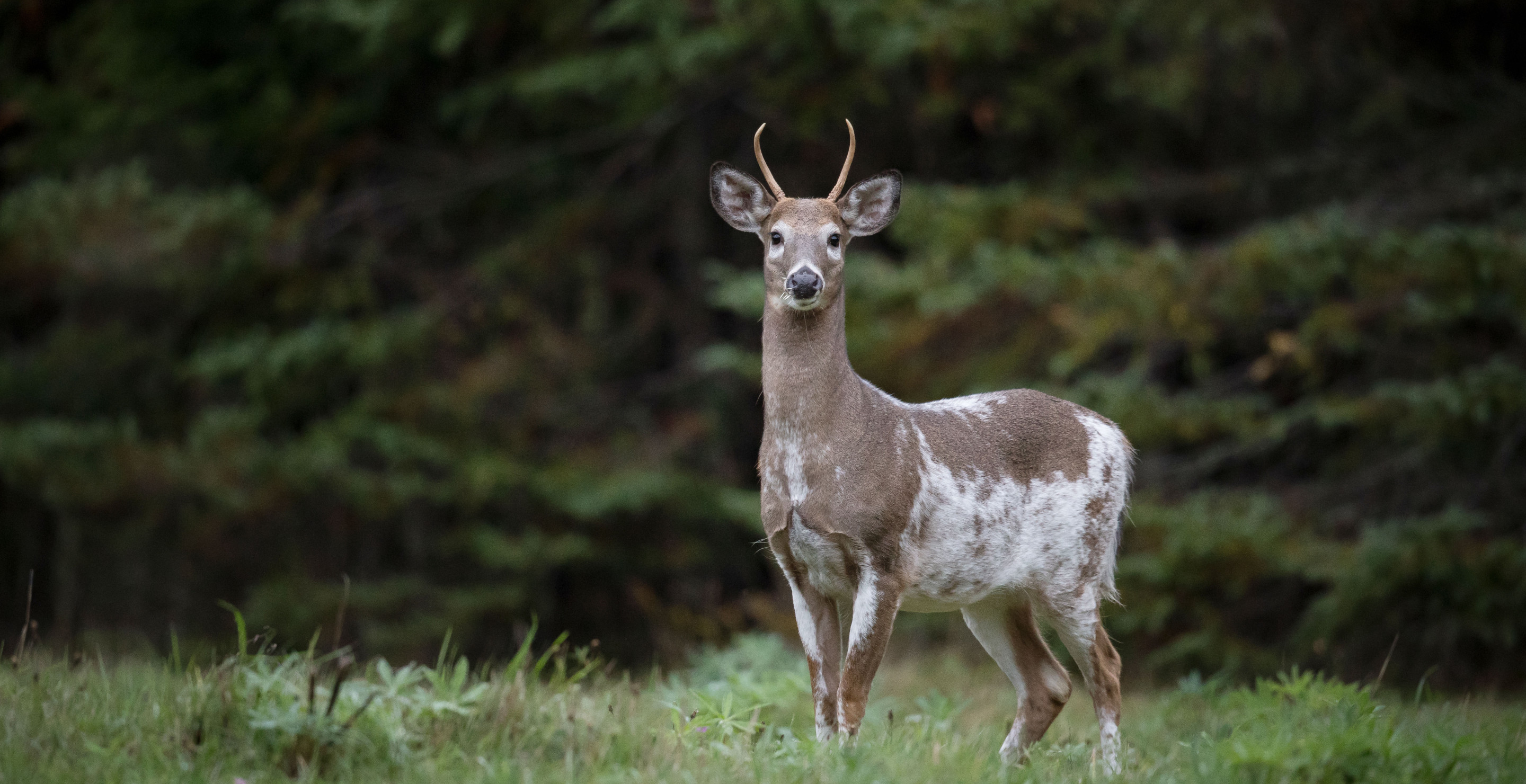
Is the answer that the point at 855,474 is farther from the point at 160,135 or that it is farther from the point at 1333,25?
the point at 160,135

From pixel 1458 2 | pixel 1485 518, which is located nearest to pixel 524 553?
pixel 1485 518

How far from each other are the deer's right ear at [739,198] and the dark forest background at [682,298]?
3833 mm

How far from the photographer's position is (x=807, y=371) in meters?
4.73

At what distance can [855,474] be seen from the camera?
4.54m

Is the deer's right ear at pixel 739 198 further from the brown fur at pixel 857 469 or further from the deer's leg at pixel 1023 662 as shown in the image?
the deer's leg at pixel 1023 662

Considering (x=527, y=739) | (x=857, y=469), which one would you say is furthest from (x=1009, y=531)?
(x=527, y=739)

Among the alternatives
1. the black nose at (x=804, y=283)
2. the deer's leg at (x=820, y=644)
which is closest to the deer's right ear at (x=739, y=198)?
the black nose at (x=804, y=283)

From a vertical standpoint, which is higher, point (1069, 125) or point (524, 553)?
point (1069, 125)

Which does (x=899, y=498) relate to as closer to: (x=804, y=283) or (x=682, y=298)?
(x=804, y=283)

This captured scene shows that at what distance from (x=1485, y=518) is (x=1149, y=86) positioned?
150 inches

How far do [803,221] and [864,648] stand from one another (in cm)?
146

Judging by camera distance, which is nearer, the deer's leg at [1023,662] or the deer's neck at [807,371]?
the deer's neck at [807,371]

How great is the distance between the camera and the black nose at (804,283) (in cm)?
451

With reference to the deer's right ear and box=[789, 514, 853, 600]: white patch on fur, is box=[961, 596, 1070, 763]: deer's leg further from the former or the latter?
the deer's right ear
